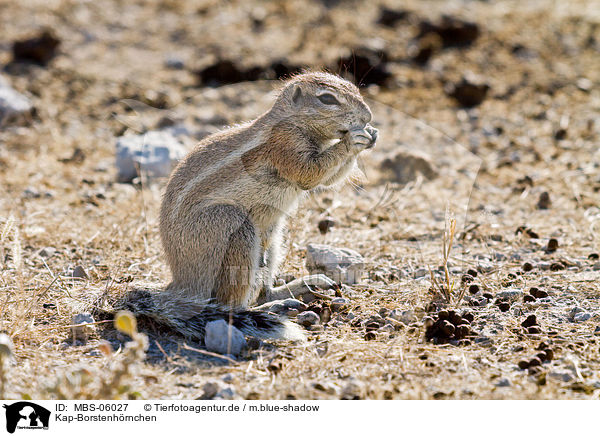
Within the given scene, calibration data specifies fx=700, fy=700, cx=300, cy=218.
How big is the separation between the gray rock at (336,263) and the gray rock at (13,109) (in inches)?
194

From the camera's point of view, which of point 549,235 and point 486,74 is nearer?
point 549,235

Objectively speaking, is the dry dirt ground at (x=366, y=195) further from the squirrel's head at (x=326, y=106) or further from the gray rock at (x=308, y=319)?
the squirrel's head at (x=326, y=106)

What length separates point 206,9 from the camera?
11461mm

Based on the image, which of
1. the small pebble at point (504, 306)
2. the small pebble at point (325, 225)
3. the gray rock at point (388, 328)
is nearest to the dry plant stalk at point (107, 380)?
the gray rock at point (388, 328)

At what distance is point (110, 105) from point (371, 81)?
344cm

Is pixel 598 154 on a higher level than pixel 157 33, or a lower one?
lower

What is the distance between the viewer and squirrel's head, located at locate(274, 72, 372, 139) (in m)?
4.34

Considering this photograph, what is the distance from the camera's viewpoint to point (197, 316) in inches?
157

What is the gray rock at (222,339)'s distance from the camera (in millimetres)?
3748

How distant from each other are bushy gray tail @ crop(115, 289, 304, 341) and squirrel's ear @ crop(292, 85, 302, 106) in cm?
136

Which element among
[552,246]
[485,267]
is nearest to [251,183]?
[485,267]

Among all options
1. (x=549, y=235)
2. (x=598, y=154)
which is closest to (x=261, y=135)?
(x=549, y=235)
